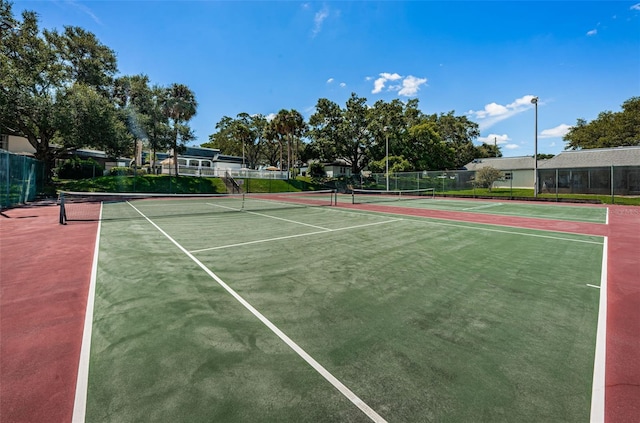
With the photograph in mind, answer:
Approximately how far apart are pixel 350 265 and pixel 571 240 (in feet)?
28.2

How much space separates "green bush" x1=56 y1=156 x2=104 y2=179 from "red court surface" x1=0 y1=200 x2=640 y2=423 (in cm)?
3764

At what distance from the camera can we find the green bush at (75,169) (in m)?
38.0

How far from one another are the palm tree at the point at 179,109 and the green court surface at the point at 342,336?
1572 inches

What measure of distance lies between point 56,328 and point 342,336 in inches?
159

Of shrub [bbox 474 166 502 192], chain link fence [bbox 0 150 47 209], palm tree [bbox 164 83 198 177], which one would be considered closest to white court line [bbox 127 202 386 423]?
chain link fence [bbox 0 150 47 209]

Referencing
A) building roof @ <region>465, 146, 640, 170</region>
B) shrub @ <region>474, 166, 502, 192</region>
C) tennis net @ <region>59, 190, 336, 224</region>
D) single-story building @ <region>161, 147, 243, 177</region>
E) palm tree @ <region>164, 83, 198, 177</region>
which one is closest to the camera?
tennis net @ <region>59, 190, 336, 224</region>

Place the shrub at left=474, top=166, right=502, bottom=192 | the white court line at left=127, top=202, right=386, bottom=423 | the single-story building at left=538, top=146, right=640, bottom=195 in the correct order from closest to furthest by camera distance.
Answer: the white court line at left=127, top=202, right=386, bottom=423 < the single-story building at left=538, top=146, right=640, bottom=195 < the shrub at left=474, top=166, right=502, bottom=192

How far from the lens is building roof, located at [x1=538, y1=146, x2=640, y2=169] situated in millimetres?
36719

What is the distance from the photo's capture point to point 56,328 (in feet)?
13.5

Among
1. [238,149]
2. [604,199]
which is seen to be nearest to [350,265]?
[604,199]

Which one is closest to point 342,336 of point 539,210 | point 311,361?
point 311,361

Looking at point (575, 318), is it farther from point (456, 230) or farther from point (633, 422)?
point (456, 230)

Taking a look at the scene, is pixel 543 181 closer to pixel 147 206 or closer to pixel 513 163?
pixel 513 163

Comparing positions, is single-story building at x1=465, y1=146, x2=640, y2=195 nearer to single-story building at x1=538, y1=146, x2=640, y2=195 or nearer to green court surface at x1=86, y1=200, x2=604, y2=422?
single-story building at x1=538, y1=146, x2=640, y2=195
